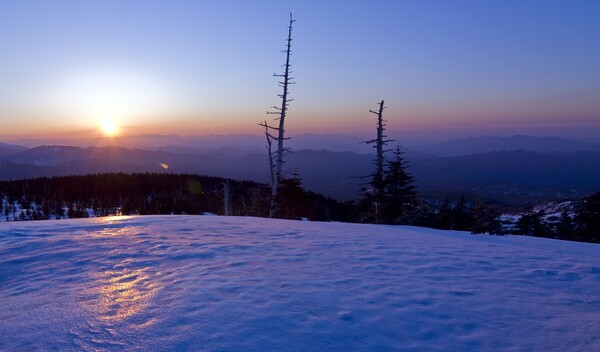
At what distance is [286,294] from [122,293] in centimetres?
194

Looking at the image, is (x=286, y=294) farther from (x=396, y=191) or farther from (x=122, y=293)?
(x=396, y=191)

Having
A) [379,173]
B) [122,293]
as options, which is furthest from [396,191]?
[122,293]

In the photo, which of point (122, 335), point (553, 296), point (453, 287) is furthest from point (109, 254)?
point (553, 296)

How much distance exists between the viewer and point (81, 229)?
781 cm

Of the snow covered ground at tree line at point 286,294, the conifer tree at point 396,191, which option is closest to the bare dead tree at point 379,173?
the conifer tree at point 396,191

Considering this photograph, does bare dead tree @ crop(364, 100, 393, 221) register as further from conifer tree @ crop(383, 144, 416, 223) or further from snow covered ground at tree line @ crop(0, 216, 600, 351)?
snow covered ground at tree line @ crop(0, 216, 600, 351)

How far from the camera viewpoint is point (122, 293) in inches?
162

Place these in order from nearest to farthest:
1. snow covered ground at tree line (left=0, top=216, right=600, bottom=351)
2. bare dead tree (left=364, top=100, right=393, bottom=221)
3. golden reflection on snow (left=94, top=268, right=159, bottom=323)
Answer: snow covered ground at tree line (left=0, top=216, right=600, bottom=351) → golden reflection on snow (left=94, top=268, right=159, bottom=323) → bare dead tree (left=364, top=100, right=393, bottom=221)

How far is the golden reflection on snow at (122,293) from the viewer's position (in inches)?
139

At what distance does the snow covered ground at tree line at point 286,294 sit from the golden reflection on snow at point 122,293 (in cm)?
2

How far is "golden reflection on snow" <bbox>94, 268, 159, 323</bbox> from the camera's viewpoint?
354 cm

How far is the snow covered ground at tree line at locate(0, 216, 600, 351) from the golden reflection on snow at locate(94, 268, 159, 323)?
0.02 m

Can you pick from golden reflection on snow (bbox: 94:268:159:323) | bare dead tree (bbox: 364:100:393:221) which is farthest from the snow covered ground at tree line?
bare dead tree (bbox: 364:100:393:221)

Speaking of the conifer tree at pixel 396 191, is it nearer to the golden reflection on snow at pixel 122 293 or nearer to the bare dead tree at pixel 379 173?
the bare dead tree at pixel 379 173
